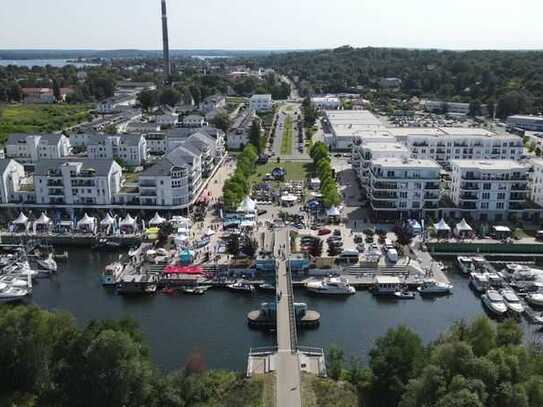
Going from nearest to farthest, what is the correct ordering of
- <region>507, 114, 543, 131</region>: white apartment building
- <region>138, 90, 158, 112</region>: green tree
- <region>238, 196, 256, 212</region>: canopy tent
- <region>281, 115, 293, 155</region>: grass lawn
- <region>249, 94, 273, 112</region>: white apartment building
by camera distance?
<region>238, 196, 256, 212</region>: canopy tent < <region>281, 115, 293, 155</region>: grass lawn < <region>507, 114, 543, 131</region>: white apartment building < <region>138, 90, 158, 112</region>: green tree < <region>249, 94, 273, 112</region>: white apartment building

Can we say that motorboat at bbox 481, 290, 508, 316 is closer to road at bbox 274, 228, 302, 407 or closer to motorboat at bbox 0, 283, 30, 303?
road at bbox 274, 228, 302, 407

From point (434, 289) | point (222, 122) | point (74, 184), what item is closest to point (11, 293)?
point (74, 184)

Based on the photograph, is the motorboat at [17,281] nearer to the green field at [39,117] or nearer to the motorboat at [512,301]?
the motorboat at [512,301]

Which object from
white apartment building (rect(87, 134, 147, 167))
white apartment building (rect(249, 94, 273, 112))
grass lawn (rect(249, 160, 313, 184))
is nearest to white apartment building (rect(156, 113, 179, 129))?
white apartment building (rect(87, 134, 147, 167))

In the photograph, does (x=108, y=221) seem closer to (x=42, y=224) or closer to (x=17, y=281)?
(x=42, y=224)

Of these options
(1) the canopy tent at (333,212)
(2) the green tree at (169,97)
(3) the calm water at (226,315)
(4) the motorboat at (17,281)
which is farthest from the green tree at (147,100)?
(4) the motorboat at (17,281)

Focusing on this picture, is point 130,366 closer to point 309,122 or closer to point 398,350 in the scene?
point 398,350

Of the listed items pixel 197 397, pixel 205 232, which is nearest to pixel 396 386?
pixel 197 397
